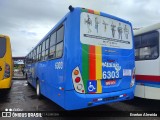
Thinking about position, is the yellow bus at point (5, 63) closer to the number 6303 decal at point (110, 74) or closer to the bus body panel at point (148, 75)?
the number 6303 decal at point (110, 74)

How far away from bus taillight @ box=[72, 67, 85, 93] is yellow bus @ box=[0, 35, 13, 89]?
4.06 metres

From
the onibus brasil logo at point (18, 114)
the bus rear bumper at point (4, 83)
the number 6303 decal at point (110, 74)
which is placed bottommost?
the onibus brasil logo at point (18, 114)

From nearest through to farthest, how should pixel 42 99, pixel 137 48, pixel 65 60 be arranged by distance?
1. pixel 65 60
2. pixel 137 48
3. pixel 42 99

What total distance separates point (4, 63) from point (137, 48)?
17.6 ft

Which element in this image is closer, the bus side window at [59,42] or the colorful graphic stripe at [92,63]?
the colorful graphic stripe at [92,63]

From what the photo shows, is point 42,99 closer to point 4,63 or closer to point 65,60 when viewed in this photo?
point 4,63

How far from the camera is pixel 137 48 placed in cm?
736

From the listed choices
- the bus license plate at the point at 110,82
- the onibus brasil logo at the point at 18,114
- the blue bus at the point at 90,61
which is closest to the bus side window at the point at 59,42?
the blue bus at the point at 90,61

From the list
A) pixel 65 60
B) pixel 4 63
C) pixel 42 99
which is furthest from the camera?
pixel 42 99

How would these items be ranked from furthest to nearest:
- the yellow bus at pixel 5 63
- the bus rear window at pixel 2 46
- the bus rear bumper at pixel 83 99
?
the bus rear window at pixel 2 46 < the yellow bus at pixel 5 63 < the bus rear bumper at pixel 83 99

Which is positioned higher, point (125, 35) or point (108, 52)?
point (125, 35)

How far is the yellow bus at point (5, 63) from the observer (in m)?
7.85


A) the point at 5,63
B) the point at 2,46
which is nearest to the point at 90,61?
the point at 5,63

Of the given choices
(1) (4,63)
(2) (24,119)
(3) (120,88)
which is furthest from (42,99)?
(3) (120,88)
